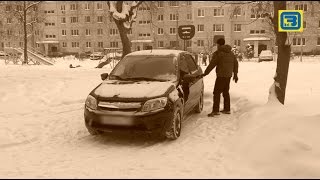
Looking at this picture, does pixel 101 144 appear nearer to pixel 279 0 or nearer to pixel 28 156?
pixel 28 156

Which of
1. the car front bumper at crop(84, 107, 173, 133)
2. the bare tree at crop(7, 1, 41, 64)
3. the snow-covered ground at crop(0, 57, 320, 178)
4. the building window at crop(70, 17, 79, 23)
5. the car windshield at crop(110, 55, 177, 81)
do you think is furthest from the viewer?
the building window at crop(70, 17, 79, 23)

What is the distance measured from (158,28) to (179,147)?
6061 cm

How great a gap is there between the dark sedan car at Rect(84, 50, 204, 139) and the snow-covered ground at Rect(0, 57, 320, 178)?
36cm

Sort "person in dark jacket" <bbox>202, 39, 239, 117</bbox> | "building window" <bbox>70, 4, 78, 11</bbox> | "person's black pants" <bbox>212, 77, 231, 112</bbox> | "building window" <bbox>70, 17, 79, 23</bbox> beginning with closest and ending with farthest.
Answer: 1. "person in dark jacket" <bbox>202, 39, 239, 117</bbox>
2. "person's black pants" <bbox>212, 77, 231, 112</bbox>
3. "building window" <bbox>70, 4, 78, 11</bbox>
4. "building window" <bbox>70, 17, 79, 23</bbox>

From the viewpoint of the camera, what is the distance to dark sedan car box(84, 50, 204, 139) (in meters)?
6.56

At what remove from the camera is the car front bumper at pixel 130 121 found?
6.50 metres

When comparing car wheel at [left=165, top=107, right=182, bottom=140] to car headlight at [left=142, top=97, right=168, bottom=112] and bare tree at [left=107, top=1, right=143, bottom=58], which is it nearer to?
car headlight at [left=142, top=97, right=168, bottom=112]

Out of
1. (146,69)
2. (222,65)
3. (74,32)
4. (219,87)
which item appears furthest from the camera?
(74,32)

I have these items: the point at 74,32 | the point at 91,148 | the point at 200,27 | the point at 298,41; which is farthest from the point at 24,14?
the point at 298,41

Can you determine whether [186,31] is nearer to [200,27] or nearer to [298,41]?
[298,41]

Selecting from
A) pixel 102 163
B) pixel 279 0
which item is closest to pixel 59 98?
pixel 102 163

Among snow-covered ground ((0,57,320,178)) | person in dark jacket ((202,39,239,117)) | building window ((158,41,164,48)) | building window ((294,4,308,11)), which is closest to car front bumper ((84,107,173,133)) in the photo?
snow-covered ground ((0,57,320,178))

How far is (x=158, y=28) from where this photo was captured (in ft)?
217

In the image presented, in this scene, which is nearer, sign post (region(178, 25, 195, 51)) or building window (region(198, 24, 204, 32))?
sign post (region(178, 25, 195, 51))
